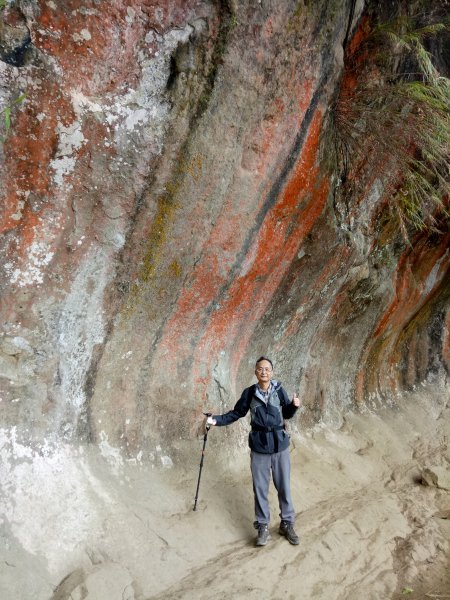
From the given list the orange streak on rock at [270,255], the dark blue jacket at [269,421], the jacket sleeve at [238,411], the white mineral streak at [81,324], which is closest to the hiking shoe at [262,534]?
the dark blue jacket at [269,421]

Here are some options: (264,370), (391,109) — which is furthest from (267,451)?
(391,109)

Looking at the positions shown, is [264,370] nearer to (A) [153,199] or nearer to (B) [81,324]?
(B) [81,324]

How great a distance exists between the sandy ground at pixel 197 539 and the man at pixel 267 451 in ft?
0.73

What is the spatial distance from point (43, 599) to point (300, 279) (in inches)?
163

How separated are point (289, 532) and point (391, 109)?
4510mm

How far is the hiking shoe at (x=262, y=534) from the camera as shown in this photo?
13.8 ft

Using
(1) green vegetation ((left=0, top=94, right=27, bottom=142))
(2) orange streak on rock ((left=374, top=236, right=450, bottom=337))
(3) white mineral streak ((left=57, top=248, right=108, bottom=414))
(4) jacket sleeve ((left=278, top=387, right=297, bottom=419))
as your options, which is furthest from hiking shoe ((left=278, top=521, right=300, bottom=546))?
(2) orange streak on rock ((left=374, top=236, right=450, bottom=337))

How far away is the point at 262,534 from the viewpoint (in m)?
4.22

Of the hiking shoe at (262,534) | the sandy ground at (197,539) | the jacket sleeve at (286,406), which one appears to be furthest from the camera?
the jacket sleeve at (286,406)

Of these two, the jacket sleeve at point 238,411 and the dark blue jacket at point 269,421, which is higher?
the jacket sleeve at point 238,411

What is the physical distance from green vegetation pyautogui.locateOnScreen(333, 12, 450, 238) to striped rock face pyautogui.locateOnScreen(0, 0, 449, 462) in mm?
183

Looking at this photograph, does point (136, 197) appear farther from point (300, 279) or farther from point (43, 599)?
point (43, 599)

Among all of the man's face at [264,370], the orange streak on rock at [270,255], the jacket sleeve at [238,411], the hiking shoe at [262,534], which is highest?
the orange streak on rock at [270,255]

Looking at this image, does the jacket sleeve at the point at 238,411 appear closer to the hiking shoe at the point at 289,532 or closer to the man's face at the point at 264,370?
the man's face at the point at 264,370
